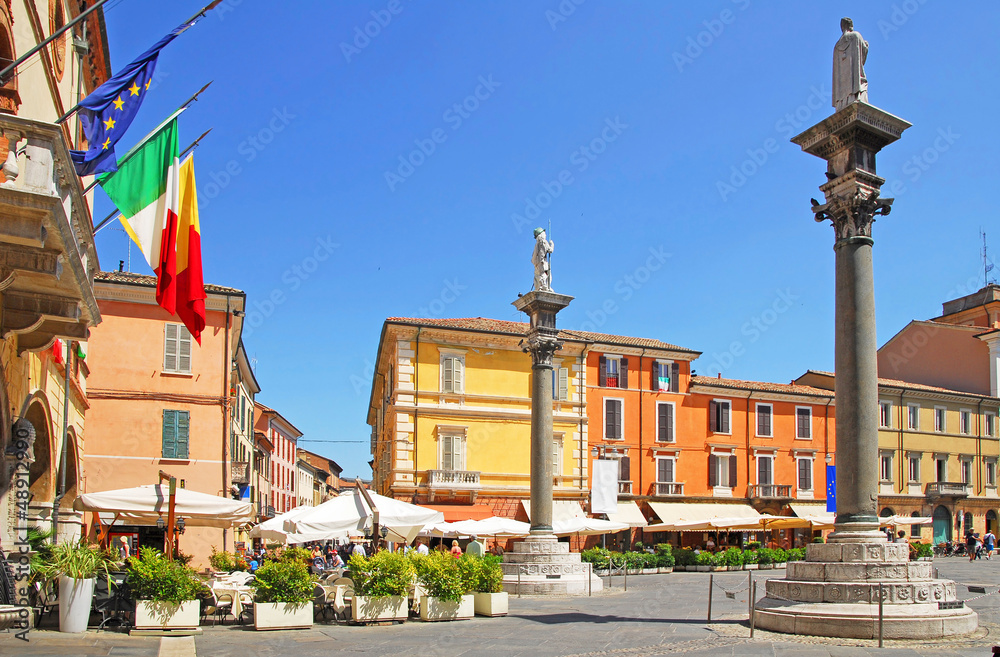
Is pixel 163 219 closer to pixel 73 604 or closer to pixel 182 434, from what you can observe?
pixel 73 604

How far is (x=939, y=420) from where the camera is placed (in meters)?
52.0

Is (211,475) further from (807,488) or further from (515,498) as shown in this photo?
(807,488)

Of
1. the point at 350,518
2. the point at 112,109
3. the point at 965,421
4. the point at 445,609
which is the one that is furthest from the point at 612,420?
the point at 112,109

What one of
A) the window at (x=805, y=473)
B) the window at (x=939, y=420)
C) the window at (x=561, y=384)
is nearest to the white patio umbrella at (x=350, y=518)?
the window at (x=561, y=384)

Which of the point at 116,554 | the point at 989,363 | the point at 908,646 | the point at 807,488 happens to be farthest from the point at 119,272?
the point at 989,363

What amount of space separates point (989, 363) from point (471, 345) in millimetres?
33614

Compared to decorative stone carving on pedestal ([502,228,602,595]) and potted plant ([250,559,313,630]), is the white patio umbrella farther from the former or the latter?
decorative stone carving on pedestal ([502,228,602,595])

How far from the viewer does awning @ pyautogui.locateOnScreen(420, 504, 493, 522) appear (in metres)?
37.2

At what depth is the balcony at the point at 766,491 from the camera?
45.3m

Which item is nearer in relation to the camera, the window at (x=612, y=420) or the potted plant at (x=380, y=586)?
the potted plant at (x=380, y=586)

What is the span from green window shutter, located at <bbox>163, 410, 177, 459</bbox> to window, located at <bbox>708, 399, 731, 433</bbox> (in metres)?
26.7

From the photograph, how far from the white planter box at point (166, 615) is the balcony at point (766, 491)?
3680cm

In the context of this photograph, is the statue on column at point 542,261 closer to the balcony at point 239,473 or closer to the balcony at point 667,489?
the balcony at point 239,473

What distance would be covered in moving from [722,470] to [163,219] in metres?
37.1
